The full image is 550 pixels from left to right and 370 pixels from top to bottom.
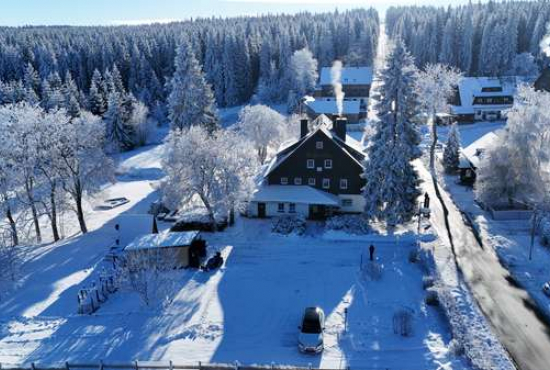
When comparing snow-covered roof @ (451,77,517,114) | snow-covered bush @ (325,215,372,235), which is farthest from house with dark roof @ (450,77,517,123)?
snow-covered bush @ (325,215,372,235)

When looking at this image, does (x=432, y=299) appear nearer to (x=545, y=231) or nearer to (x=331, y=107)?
(x=545, y=231)

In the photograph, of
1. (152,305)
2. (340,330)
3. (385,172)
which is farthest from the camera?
(385,172)

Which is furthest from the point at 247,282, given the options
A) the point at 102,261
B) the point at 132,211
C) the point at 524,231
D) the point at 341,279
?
the point at 524,231

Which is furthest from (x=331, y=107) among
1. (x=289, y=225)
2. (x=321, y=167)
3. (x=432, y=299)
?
(x=432, y=299)

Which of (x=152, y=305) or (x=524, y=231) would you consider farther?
(x=524, y=231)

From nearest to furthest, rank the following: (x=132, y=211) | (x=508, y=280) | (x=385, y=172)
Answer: (x=508, y=280), (x=385, y=172), (x=132, y=211)

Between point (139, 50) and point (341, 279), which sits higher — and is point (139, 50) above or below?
above

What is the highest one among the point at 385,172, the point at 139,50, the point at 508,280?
the point at 139,50

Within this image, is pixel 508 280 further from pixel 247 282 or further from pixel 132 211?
pixel 132 211
